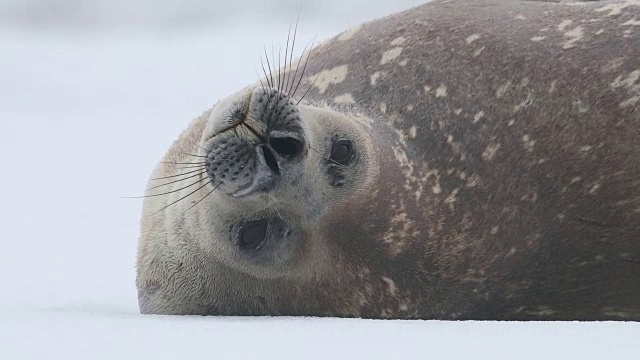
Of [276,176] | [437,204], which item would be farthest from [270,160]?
[437,204]

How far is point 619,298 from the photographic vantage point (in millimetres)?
3955

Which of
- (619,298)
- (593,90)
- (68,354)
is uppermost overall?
(68,354)

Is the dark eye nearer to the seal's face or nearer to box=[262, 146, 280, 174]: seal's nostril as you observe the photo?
the seal's face

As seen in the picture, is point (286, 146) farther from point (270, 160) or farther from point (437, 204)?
point (437, 204)

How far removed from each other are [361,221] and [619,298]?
3.03 ft

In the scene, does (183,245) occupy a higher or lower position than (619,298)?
higher

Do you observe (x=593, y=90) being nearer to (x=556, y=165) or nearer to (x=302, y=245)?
(x=556, y=165)

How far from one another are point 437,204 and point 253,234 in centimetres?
70

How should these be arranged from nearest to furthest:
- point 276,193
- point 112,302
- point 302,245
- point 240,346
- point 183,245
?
point 240,346, point 276,193, point 302,245, point 183,245, point 112,302

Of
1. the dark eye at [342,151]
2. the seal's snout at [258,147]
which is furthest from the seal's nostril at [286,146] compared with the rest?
the dark eye at [342,151]

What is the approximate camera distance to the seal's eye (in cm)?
378

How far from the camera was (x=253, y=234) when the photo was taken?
3809mm

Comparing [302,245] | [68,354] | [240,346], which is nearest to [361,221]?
[302,245]

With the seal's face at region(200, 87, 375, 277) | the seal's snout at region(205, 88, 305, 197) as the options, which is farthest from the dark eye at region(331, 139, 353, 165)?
the seal's snout at region(205, 88, 305, 197)
